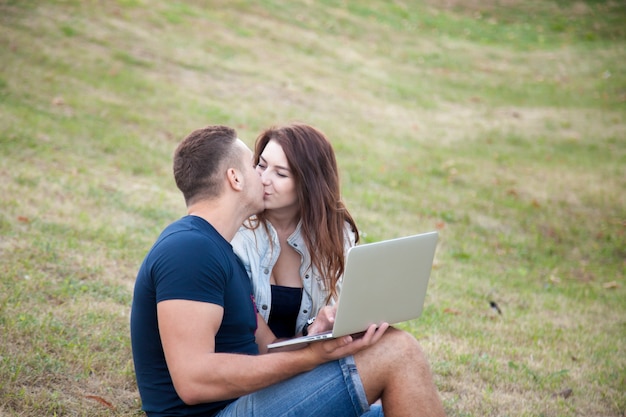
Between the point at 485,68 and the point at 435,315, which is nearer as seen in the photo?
the point at 435,315

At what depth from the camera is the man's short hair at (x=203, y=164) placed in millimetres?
3133

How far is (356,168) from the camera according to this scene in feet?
34.3

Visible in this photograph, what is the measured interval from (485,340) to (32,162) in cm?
530

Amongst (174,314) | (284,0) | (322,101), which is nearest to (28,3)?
(322,101)

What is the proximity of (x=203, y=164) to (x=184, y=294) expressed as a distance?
67cm

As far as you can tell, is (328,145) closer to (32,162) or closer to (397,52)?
(32,162)

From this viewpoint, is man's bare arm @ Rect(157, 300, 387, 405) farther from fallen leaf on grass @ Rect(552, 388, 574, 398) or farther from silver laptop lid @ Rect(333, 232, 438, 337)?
fallen leaf on grass @ Rect(552, 388, 574, 398)

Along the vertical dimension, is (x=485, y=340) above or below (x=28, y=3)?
below

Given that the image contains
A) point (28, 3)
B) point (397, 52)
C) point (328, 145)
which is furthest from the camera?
point (397, 52)

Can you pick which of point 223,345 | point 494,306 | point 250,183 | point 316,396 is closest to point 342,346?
point 316,396

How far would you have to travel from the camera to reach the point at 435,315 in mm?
6227

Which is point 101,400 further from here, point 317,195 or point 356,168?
point 356,168

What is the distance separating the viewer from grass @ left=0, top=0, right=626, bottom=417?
4.96m

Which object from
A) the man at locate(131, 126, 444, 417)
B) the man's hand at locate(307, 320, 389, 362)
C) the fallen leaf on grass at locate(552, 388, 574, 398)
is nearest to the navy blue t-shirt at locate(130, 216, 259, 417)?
the man at locate(131, 126, 444, 417)
